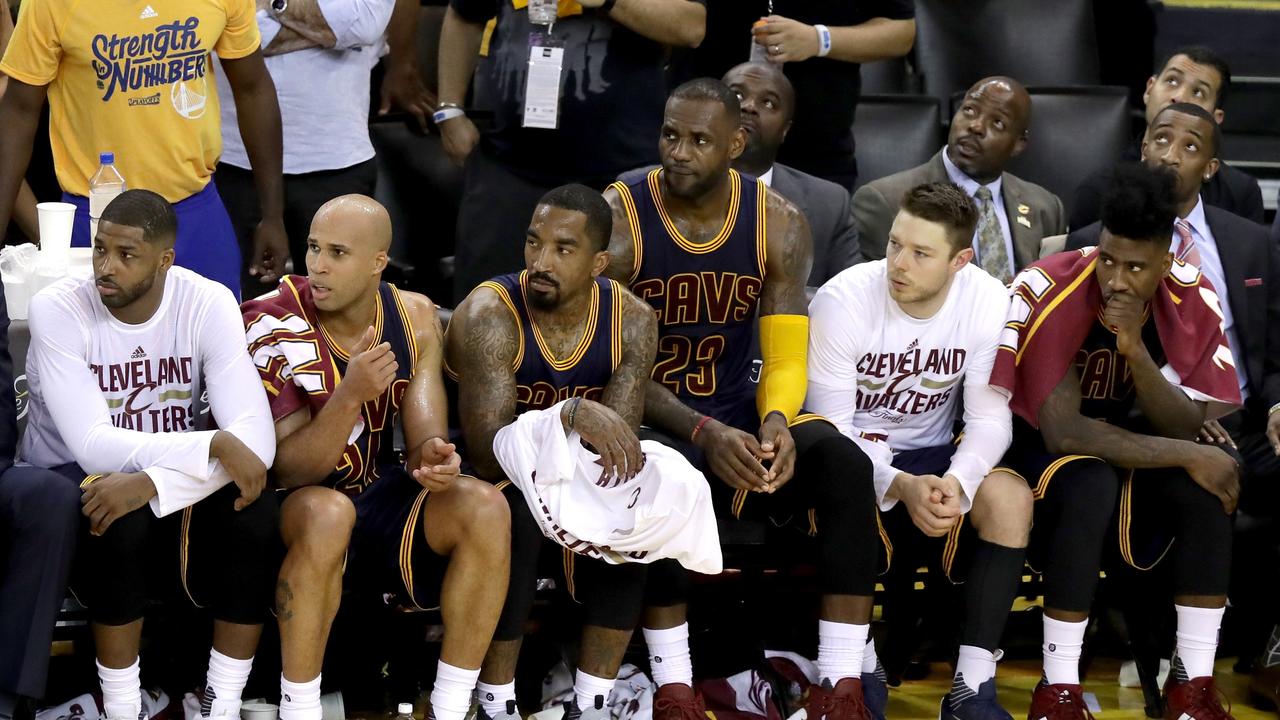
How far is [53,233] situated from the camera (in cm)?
430

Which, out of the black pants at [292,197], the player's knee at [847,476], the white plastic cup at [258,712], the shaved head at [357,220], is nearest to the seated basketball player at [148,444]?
the white plastic cup at [258,712]

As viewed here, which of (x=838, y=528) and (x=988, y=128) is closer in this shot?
(x=838, y=528)

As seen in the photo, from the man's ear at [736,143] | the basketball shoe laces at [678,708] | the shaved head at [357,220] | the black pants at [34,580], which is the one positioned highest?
the man's ear at [736,143]

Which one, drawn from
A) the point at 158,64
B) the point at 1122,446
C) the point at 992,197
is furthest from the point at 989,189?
the point at 158,64

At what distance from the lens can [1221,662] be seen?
490 centimetres

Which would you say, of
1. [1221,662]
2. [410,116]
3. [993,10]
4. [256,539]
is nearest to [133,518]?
[256,539]

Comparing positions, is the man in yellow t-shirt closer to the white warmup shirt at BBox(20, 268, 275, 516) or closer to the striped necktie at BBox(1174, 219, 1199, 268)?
the white warmup shirt at BBox(20, 268, 275, 516)

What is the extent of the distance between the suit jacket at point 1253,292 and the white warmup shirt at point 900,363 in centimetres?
57

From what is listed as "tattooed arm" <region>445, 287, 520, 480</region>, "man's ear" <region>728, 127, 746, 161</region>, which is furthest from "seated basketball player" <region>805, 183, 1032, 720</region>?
"tattooed arm" <region>445, 287, 520, 480</region>

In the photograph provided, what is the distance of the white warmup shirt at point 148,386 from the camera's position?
379 cm

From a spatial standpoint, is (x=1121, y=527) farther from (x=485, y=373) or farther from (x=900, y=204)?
(x=485, y=373)

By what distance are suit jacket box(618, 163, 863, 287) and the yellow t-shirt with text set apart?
1.68m

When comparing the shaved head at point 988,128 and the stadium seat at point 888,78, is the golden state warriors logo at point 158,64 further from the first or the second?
the stadium seat at point 888,78

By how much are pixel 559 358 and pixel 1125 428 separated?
1556 mm
